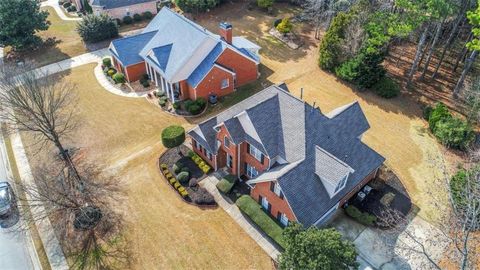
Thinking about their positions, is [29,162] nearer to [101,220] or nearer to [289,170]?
[101,220]

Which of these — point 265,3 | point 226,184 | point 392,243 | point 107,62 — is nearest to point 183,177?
point 226,184

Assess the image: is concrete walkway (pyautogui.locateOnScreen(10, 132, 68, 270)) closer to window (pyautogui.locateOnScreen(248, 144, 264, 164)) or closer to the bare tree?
the bare tree

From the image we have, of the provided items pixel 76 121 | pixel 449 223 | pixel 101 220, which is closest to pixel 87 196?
pixel 101 220

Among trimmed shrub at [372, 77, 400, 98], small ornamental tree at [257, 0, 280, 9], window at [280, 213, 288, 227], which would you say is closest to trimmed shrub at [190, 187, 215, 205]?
window at [280, 213, 288, 227]

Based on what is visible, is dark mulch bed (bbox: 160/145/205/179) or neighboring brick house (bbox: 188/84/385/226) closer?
neighboring brick house (bbox: 188/84/385/226)

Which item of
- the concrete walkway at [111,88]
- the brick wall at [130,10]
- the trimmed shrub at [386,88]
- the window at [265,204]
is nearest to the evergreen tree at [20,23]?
the brick wall at [130,10]

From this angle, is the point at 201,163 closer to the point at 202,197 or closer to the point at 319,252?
the point at 202,197

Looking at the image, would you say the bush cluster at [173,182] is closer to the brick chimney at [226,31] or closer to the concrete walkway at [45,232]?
the concrete walkway at [45,232]
